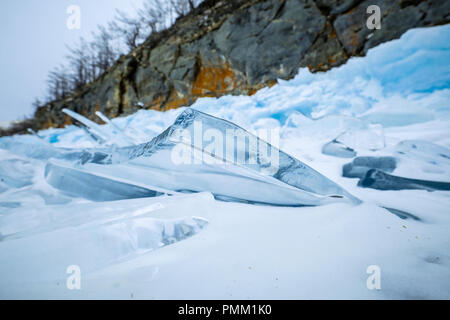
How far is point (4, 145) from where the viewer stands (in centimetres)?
150

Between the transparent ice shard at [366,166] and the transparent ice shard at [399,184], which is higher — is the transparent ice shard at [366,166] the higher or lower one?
the higher one

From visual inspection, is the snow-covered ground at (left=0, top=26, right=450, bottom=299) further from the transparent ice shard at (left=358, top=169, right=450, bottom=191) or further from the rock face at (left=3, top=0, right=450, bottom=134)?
the rock face at (left=3, top=0, right=450, bottom=134)

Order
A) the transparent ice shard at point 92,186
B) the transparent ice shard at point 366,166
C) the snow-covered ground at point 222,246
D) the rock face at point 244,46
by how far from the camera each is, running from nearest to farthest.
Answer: the snow-covered ground at point 222,246, the transparent ice shard at point 92,186, the transparent ice shard at point 366,166, the rock face at point 244,46

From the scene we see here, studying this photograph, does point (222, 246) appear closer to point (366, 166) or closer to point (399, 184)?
A: point (399, 184)

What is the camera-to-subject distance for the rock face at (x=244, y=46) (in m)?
3.15

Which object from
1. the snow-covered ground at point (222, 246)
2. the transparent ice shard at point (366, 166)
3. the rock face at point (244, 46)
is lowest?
the snow-covered ground at point (222, 246)

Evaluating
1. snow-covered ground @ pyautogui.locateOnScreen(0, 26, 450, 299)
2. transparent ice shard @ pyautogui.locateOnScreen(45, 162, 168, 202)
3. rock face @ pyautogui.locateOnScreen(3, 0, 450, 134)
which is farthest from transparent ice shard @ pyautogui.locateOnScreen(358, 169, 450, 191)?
rock face @ pyautogui.locateOnScreen(3, 0, 450, 134)

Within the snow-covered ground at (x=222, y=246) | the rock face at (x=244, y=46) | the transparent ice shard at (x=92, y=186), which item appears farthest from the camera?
the rock face at (x=244, y=46)

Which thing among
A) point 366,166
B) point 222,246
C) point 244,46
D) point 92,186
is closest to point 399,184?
point 366,166

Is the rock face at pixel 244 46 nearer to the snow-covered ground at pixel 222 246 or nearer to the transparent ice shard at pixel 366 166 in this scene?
the transparent ice shard at pixel 366 166

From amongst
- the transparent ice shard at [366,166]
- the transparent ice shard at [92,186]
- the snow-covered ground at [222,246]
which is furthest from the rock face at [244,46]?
the transparent ice shard at [92,186]

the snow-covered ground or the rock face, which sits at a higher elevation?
the rock face

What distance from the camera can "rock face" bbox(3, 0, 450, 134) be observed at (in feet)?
10.3
